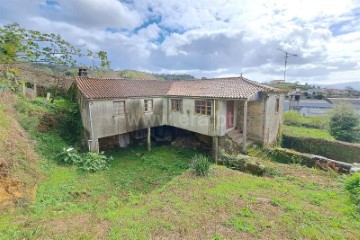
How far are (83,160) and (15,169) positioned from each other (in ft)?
15.1

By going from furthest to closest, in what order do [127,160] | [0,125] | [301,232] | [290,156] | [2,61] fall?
[127,160] → [290,156] → [0,125] → [301,232] → [2,61]

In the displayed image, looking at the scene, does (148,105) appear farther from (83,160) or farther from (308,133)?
(308,133)

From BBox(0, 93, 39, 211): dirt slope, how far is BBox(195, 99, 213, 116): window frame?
10714 millimetres

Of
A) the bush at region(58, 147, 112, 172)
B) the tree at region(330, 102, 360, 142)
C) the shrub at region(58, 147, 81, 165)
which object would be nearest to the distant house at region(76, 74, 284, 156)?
the bush at region(58, 147, 112, 172)

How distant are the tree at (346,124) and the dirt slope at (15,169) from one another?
2507 cm

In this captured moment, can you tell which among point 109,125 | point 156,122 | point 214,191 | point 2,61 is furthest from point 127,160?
point 2,61

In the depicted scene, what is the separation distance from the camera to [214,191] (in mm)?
8492

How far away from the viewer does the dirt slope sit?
25.1ft

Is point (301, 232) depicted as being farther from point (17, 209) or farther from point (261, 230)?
point (17, 209)

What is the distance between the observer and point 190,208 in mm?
7285

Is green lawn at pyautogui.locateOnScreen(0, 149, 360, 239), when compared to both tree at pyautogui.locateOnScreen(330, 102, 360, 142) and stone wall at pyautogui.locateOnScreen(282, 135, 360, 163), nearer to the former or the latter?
stone wall at pyautogui.locateOnScreen(282, 135, 360, 163)

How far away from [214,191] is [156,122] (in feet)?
34.7

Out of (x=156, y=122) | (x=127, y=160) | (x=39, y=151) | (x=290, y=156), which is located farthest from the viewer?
(x=156, y=122)

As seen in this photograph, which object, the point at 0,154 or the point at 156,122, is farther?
the point at 156,122
